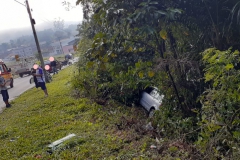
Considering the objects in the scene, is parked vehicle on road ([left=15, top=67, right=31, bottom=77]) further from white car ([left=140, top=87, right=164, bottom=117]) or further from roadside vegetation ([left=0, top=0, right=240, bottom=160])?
white car ([left=140, top=87, right=164, bottom=117])

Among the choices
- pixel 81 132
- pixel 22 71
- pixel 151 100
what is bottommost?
pixel 22 71

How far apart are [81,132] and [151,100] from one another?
196 centimetres

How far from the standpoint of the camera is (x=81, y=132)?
5.57 metres

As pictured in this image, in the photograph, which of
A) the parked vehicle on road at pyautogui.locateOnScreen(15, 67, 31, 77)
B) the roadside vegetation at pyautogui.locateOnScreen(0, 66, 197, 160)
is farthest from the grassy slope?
the parked vehicle on road at pyautogui.locateOnScreen(15, 67, 31, 77)

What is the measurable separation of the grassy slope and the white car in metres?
0.25

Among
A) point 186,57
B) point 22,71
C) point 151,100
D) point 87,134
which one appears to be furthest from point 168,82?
point 22,71

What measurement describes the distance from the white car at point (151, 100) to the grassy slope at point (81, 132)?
0.25 m

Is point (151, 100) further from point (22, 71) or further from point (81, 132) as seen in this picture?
point (22, 71)

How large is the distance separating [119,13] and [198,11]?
1446 millimetres

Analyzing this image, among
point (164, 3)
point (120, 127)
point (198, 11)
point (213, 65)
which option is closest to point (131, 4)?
point (164, 3)

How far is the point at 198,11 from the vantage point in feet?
14.3

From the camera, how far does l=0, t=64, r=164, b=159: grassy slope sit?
14.7 ft

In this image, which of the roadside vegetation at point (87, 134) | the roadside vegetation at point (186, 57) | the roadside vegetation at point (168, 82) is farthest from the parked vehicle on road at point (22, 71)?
the roadside vegetation at point (186, 57)

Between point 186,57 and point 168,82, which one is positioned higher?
point 186,57
